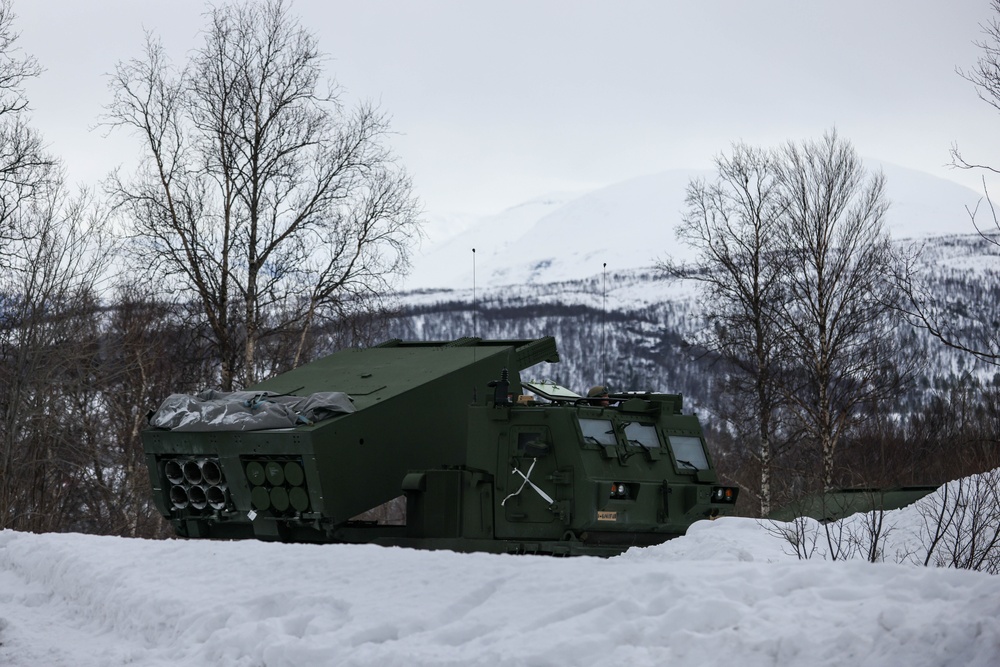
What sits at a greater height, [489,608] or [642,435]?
[642,435]

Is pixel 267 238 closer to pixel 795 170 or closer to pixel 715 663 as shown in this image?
pixel 795 170

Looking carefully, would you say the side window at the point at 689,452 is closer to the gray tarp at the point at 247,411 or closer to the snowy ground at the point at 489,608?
the snowy ground at the point at 489,608

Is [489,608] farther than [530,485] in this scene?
No

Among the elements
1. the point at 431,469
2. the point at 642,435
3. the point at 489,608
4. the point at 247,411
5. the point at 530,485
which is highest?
the point at 247,411

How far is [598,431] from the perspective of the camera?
1154 centimetres

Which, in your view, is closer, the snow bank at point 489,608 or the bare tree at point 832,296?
the snow bank at point 489,608

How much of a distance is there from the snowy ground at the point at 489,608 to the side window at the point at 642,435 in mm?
1252

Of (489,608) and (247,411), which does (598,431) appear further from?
(489,608)

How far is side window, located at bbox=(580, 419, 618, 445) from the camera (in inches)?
448

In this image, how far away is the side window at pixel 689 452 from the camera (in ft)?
40.3

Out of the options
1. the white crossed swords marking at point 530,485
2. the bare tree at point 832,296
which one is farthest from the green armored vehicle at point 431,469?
the bare tree at point 832,296

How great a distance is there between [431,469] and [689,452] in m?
2.71

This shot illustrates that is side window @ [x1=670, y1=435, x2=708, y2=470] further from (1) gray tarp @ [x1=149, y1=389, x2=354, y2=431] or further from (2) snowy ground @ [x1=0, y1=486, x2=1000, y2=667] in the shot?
(1) gray tarp @ [x1=149, y1=389, x2=354, y2=431]

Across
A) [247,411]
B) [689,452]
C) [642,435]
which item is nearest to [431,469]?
[247,411]
